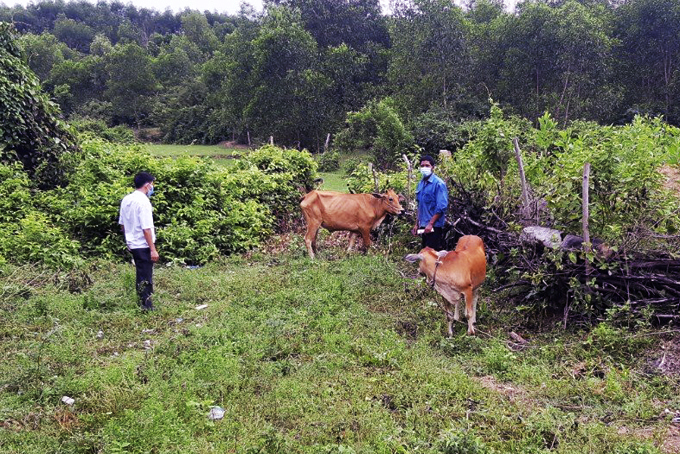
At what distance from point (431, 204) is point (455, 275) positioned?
6.04 feet

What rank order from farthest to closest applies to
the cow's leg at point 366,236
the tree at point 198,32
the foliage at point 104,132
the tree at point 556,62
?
the tree at point 198,32 < the foliage at point 104,132 < the tree at point 556,62 < the cow's leg at point 366,236

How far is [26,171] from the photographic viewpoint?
1107 centimetres

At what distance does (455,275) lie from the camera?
616 cm

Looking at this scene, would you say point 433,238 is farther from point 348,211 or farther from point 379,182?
point 379,182

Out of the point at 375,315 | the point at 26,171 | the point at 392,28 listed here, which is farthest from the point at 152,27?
the point at 375,315

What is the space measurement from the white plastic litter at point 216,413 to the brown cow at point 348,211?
18.0 feet

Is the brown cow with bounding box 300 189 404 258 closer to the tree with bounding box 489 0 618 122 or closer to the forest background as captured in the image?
the forest background

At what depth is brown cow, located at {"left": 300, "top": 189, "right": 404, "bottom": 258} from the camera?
31.8 ft

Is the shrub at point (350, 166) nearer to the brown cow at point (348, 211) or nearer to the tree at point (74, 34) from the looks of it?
the brown cow at point (348, 211)

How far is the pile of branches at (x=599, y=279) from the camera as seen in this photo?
5816mm

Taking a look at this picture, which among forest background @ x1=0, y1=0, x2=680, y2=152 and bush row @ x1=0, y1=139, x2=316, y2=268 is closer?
bush row @ x1=0, y1=139, x2=316, y2=268

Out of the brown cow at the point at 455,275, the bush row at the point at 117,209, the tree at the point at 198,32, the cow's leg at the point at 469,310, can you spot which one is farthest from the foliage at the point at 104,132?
the cow's leg at the point at 469,310

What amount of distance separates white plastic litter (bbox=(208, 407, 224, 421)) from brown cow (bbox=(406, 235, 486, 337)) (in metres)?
2.86

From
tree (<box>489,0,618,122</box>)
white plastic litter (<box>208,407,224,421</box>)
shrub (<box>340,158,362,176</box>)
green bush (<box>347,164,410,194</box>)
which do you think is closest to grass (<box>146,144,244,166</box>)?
shrub (<box>340,158,362,176</box>)
